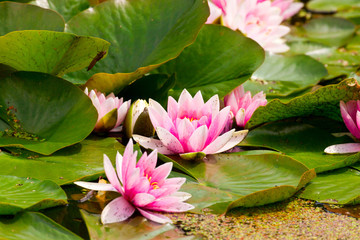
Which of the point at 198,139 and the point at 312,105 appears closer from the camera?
the point at 198,139

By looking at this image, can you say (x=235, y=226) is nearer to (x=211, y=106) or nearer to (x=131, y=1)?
(x=211, y=106)

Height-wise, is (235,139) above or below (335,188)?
above

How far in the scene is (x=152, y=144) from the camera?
1.73 metres

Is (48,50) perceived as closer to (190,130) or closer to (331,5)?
(190,130)

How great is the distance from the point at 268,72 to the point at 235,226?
4.46 feet

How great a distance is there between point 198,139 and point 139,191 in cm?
34

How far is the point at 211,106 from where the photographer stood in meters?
1.76

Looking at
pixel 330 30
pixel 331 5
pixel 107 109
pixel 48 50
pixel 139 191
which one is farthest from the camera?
pixel 331 5

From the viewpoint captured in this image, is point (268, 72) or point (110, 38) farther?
point (268, 72)

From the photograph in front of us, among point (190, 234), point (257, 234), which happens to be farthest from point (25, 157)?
point (257, 234)

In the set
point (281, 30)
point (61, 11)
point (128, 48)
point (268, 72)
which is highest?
point (61, 11)

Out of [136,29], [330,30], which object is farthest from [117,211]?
[330,30]

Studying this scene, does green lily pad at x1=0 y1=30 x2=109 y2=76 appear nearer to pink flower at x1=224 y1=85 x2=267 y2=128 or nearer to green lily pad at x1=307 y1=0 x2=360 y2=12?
pink flower at x1=224 y1=85 x2=267 y2=128

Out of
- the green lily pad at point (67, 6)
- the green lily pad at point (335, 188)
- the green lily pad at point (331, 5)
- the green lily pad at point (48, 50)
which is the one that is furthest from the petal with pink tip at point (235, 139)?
the green lily pad at point (331, 5)
